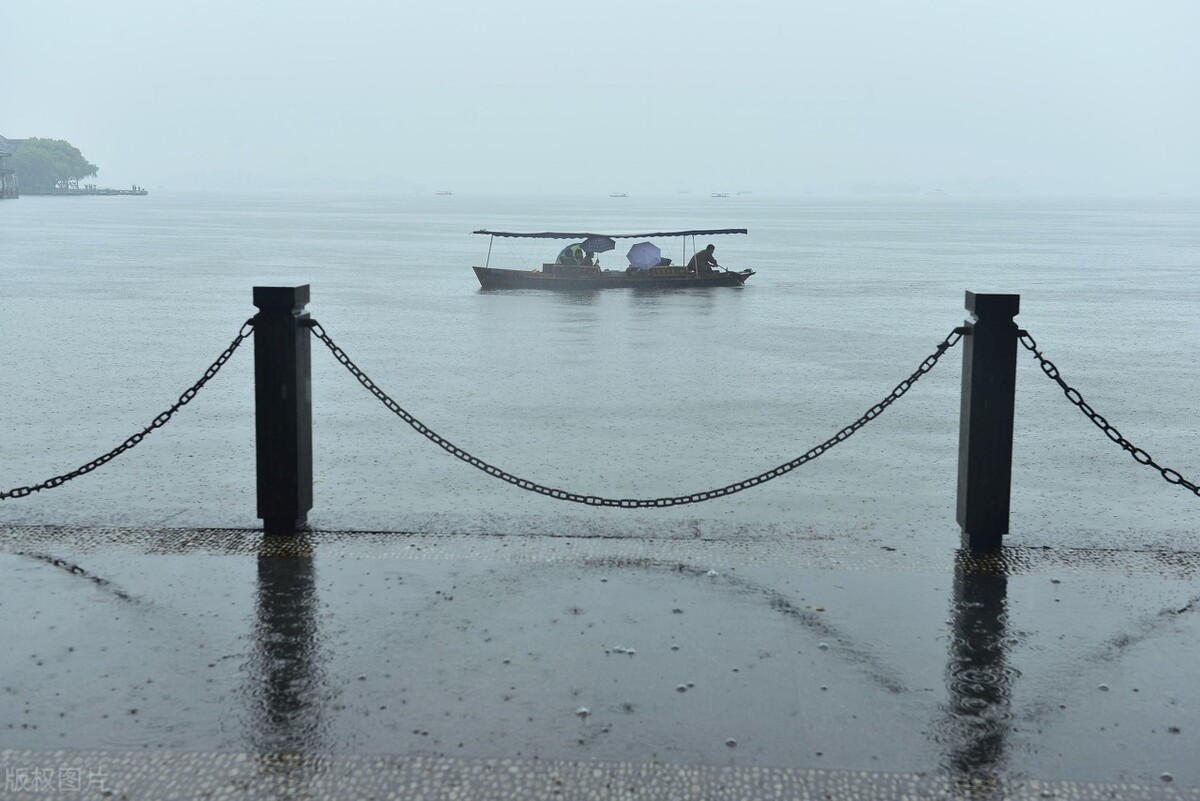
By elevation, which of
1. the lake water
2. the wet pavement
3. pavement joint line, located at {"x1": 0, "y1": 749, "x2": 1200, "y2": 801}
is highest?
the wet pavement

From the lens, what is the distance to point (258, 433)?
7699mm

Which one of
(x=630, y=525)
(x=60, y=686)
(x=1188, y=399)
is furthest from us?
(x=1188, y=399)

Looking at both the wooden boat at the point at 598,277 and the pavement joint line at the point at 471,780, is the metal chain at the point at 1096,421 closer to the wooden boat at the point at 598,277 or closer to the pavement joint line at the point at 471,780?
the pavement joint line at the point at 471,780

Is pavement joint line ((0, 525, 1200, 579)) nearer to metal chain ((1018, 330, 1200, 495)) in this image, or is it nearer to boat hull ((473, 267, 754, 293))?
metal chain ((1018, 330, 1200, 495))

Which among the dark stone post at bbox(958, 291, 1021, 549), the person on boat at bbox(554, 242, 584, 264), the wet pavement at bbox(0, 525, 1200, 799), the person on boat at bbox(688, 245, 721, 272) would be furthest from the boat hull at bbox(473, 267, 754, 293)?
the wet pavement at bbox(0, 525, 1200, 799)

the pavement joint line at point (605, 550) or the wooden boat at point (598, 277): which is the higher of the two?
the wooden boat at point (598, 277)

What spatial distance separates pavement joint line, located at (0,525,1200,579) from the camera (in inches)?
282

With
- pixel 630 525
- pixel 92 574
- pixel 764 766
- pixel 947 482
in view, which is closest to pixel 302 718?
pixel 764 766

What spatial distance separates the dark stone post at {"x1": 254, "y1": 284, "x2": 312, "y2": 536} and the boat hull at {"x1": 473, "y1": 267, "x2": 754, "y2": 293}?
37.9m

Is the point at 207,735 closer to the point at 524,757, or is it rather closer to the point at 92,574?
the point at 524,757

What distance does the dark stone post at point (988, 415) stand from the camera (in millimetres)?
7289

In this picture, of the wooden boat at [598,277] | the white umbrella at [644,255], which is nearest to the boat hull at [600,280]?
the wooden boat at [598,277]

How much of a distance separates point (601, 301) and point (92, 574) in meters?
34.1

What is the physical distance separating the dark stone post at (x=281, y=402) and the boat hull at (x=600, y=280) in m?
37.9
